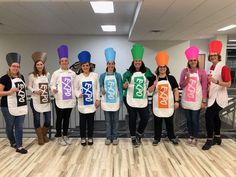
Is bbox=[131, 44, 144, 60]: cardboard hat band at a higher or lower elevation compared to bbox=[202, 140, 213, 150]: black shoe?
higher

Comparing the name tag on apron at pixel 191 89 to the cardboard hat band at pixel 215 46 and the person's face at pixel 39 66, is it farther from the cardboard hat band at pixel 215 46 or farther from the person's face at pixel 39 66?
the person's face at pixel 39 66

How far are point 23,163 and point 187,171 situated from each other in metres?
2.16

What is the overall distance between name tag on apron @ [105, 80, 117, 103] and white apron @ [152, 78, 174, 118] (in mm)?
664

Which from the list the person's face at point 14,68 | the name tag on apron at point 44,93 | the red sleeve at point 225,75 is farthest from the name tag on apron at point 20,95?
the red sleeve at point 225,75

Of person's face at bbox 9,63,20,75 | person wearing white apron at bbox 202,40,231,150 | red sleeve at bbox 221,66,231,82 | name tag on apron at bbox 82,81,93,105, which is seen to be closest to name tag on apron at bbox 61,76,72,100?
name tag on apron at bbox 82,81,93,105

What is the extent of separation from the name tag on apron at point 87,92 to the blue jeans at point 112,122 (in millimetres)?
355

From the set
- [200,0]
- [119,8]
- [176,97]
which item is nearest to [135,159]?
[176,97]

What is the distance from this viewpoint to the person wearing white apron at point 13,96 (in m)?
3.33

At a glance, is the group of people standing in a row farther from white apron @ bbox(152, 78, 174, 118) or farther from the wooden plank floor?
the wooden plank floor

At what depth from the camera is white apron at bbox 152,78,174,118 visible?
11.9 feet

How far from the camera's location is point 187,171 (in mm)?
2967

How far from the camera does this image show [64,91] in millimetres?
3662

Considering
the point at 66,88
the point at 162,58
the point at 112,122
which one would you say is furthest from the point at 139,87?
the point at 66,88

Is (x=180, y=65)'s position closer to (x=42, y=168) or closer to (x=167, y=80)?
(x=167, y=80)
